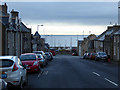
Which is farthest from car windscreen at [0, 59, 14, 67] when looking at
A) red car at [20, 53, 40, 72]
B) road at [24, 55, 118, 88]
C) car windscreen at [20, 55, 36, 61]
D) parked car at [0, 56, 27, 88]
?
car windscreen at [20, 55, 36, 61]

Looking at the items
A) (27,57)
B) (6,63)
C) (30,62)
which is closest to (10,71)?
(6,63)

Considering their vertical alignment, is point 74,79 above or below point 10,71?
below

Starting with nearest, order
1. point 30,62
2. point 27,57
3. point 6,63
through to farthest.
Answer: point 6,63 → point 30,62 → point 27,57

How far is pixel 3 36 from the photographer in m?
37.6

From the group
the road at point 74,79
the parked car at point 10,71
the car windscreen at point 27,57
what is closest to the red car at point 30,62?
the car windscreen at point 27,57

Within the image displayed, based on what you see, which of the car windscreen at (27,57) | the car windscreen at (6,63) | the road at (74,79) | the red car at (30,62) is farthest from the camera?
the car windscreen at (27,57)

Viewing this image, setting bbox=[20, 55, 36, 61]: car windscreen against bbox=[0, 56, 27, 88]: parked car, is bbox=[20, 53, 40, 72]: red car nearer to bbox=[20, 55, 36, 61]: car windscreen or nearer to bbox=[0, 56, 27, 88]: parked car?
bbox=[20, 55, 36, 61]: car windscreen

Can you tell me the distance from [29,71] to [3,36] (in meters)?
17.3

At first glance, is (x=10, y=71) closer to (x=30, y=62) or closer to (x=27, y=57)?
(x=30, y=62)

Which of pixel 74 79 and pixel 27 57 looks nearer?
pixel 74 79

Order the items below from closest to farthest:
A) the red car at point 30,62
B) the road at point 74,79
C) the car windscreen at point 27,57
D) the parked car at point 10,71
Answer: the parked car at point 10,71 < the road at point 74,79 < the red car at point 30,62 < the car windscreen at point 27,57

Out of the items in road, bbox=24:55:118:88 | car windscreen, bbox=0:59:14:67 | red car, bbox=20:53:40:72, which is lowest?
road, bbox=24:55:118:88

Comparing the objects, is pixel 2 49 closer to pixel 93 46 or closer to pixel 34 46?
pixel 34 46

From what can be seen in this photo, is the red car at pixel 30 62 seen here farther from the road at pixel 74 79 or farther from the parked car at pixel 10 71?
the parked car at pixel 10 71
